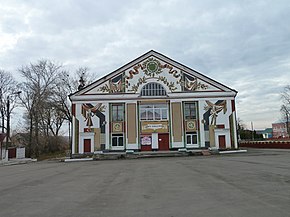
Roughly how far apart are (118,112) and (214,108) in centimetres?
1223

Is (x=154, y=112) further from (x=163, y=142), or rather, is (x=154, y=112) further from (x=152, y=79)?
(x=152, y=79)

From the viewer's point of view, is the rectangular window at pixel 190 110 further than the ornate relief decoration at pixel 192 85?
No

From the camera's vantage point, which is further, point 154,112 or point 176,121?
point 154,112

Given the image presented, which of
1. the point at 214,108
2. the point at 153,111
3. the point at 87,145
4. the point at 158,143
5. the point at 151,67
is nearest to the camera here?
the point at 87,145

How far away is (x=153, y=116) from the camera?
123 ft

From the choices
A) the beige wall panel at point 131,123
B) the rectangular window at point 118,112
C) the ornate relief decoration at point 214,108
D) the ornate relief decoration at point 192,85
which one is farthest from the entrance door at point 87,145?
the ornate relief decoration at point 214,108

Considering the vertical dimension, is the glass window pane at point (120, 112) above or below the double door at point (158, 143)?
above

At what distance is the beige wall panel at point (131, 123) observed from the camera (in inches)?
1441

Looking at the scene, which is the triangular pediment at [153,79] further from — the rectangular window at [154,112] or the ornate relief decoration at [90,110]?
the rectangular window at [154,112]

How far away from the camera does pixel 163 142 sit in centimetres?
3694

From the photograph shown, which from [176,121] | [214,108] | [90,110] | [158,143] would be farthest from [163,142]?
[90,110]

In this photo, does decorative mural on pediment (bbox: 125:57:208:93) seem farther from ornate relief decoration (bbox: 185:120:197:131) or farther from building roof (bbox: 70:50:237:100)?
ornate relief decoration (bbox: 185:120:197:131)

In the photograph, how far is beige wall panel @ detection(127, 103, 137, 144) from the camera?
36.6 m

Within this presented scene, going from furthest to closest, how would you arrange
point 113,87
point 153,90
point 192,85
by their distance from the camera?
point 153,90
point 192,85
point 113,87
